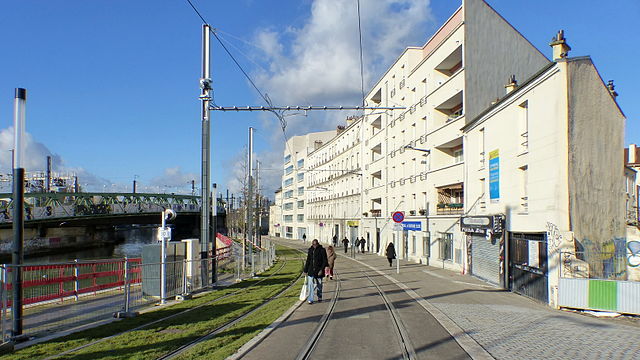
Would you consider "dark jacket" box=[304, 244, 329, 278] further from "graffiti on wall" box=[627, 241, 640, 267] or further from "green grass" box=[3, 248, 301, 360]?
"graffiti on wall" box=[627, 241, 640, 267]

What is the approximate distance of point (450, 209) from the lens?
1038 inches

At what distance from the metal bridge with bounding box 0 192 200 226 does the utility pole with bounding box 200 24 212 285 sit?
1253 inches

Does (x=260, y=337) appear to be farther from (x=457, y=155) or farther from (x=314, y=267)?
(x=457, y=155)

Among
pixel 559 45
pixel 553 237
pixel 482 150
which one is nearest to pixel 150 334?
pixel 553 237

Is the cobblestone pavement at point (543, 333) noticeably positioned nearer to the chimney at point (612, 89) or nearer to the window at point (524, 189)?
the window at point (524, 189)

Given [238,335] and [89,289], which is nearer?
[238,335]

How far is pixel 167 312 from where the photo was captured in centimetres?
1155

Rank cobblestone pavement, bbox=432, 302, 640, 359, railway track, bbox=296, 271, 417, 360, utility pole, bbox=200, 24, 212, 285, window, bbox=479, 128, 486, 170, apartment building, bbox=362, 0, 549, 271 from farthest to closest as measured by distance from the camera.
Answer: apartment building, bbox=362, 0, 549, 271, window, bbox=479, 128, 486, 170, utility pole, bbox=200, 24, 212, 285, cobblestone pavement, bbox=432, 302, 640, 359, railway track, bbox=296, 271, 417, 360

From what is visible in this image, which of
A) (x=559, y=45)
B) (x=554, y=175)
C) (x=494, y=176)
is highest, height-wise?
(x=559, y=45)

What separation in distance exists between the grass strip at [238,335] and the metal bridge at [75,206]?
127 feet

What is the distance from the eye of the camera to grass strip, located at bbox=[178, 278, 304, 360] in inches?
274

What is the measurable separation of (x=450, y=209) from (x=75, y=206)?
2071 inches

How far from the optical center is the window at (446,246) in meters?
25.3

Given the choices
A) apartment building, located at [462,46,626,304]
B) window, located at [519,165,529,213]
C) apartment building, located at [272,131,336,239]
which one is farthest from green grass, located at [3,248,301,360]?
apartment building, located at [272,131,336,239]
